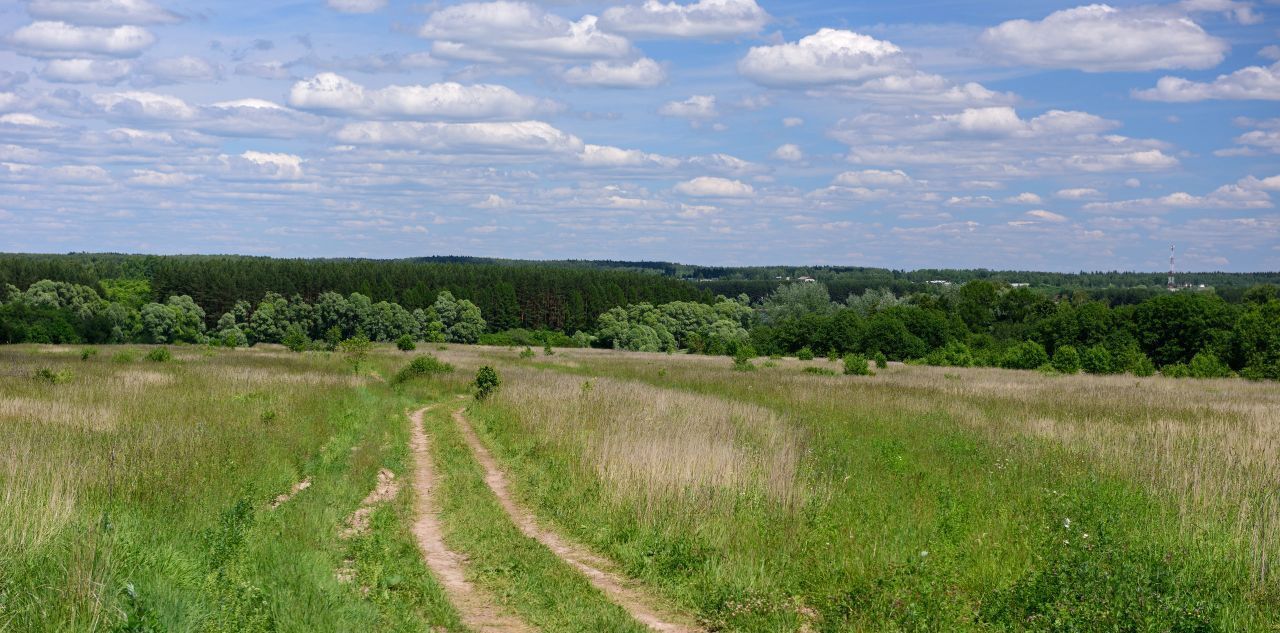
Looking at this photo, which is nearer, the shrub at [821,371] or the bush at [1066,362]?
the shrub at [821,371]

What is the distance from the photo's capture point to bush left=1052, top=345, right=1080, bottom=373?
142 ft

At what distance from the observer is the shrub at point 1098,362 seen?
144 ft

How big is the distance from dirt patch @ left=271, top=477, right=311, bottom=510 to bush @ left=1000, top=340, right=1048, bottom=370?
138ft

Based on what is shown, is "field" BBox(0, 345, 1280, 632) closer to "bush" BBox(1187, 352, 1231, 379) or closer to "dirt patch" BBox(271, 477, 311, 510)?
"dirt patch" BBox(271, 477, 311, 510)

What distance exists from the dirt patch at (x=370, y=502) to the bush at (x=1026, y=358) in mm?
40843

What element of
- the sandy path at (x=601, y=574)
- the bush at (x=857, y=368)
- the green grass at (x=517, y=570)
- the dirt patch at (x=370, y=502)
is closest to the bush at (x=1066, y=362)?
the bush at (x=857, y=368)

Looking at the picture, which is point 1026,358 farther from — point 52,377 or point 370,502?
point 370,502

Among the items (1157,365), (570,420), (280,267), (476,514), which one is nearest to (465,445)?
(570,420)

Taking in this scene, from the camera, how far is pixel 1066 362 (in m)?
43.5

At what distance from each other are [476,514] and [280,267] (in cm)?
11319

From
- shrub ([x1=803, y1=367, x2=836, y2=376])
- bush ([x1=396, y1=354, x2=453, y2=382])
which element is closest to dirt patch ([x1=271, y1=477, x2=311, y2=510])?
bush ([x1=396, y1=354, x2=453, y2=382])

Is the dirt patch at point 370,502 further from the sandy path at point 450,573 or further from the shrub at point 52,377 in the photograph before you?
the shrub at point 52,377

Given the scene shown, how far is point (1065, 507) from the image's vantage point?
968cm

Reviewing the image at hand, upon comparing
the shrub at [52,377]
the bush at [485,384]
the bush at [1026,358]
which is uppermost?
the shrub at [52,377]
